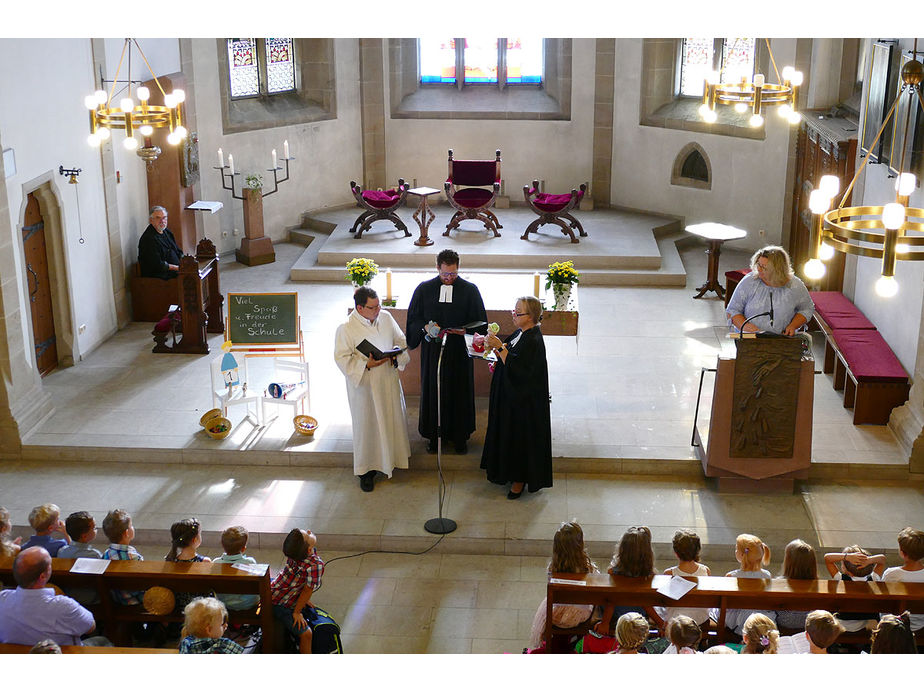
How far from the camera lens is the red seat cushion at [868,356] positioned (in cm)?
897

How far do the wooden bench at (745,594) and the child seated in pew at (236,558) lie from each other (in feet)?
5.30

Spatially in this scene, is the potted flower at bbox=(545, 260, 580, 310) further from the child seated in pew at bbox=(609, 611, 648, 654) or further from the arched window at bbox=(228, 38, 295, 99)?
the arched window at bbox=(228, 38, 295, 99)

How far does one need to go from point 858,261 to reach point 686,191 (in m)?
4.94

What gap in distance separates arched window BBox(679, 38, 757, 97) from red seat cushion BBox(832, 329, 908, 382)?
5964 millimetres

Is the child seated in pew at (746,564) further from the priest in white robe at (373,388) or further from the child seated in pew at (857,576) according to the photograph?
the priest in white robe at (373,388)

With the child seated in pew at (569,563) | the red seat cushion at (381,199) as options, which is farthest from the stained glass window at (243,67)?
the child seated in pew at (569,563)

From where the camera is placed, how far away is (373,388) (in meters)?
8.02

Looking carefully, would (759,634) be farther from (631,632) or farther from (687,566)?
(687,566)

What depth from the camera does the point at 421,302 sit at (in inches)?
330

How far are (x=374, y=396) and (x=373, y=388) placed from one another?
2.5 inches

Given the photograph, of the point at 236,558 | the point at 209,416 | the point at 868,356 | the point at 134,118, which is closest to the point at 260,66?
the point at 134,118

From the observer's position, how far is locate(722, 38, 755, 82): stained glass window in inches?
577

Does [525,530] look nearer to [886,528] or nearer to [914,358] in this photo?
[886,528]

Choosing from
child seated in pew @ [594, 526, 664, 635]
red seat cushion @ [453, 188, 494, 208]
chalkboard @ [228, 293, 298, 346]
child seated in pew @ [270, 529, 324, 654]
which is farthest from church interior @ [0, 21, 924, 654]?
child seated in pew @ [594, 526, 664, 635]
